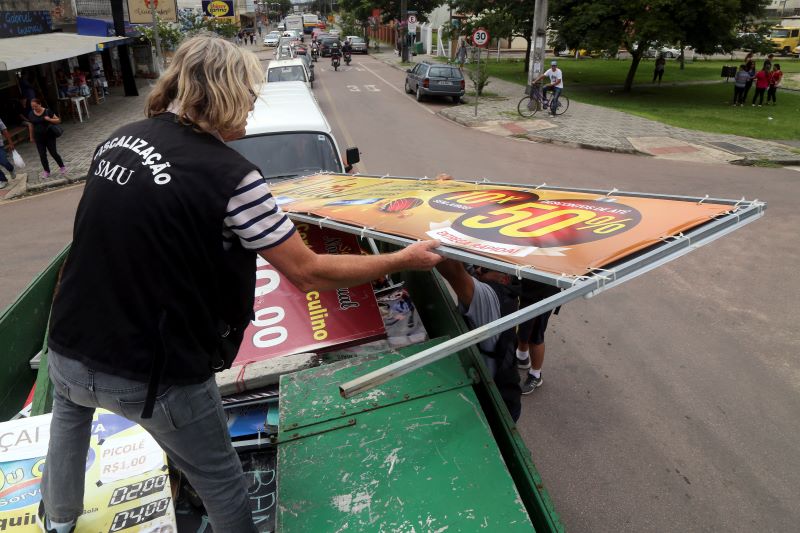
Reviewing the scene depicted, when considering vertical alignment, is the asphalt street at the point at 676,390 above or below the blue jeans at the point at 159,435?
Result: below

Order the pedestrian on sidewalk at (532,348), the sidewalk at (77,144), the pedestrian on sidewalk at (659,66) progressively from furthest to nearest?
the pedestrian on sidewalk at (659,66) → the sidewalk at (77,144) → the pedestrian on sidewalk at (532,348)

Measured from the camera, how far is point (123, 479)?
2572 mm

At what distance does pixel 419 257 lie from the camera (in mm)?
2164

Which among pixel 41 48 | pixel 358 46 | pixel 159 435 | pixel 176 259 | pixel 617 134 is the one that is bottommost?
pixel 617 134

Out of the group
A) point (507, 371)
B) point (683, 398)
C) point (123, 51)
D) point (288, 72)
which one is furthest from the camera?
point (123, 51)

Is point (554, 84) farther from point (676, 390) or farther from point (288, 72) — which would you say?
point (676, 390)

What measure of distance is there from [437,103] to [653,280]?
16153mm

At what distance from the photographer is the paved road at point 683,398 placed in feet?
11.0

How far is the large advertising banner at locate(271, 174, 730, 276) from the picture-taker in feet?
6.73

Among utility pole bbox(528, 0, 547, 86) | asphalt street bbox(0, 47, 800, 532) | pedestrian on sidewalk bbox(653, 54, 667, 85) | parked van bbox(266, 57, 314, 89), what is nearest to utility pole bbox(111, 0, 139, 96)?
parked van bbox(266, 57, 314, 89)

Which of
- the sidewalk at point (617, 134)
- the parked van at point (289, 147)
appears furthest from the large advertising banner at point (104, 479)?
the sidewalk at point (617, 134)

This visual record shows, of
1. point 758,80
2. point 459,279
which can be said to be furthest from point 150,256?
point 758,80

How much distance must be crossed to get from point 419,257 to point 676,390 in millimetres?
3313

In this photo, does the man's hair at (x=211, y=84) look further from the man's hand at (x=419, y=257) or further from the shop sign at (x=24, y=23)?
the shop sign at (x=24, y=23)
